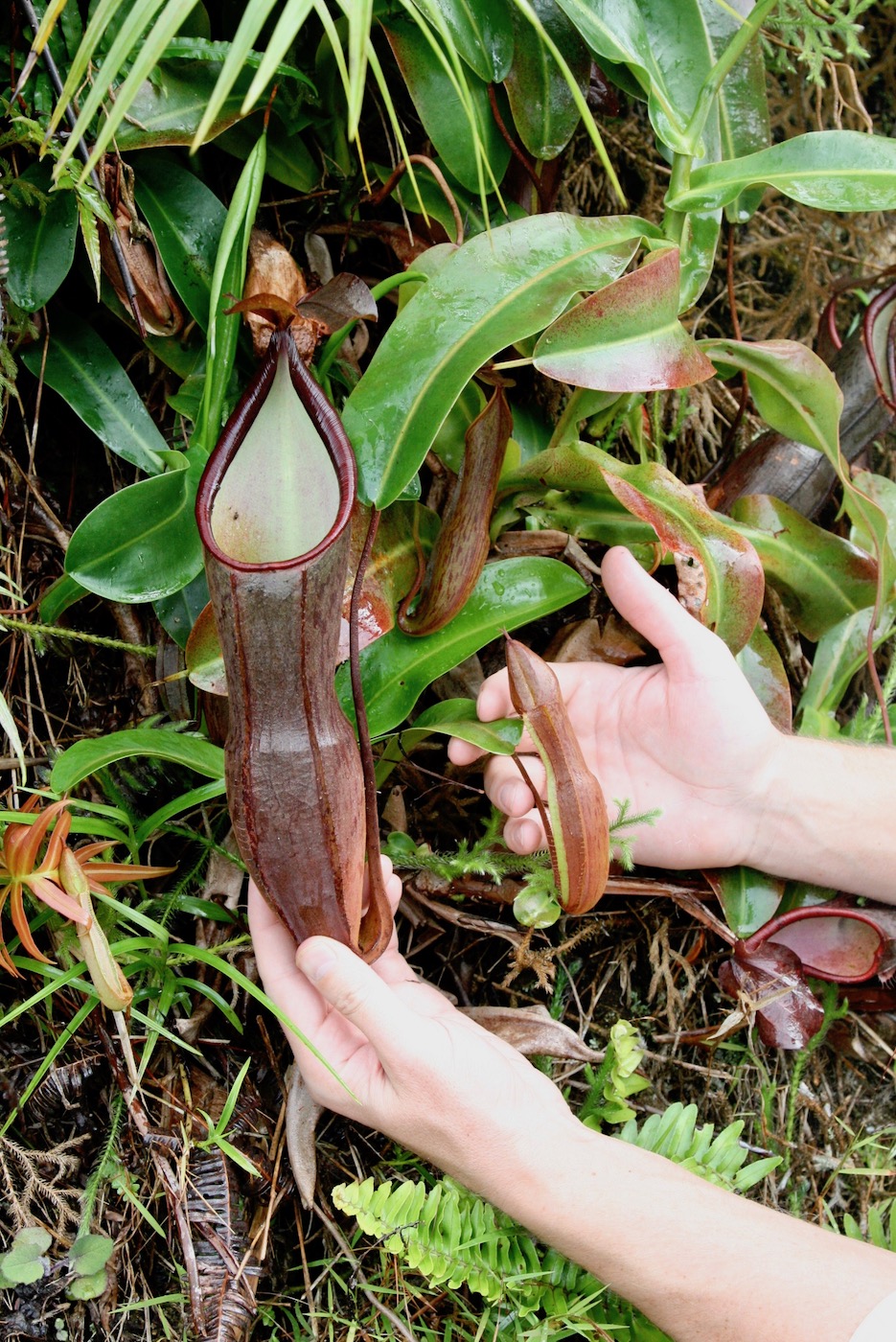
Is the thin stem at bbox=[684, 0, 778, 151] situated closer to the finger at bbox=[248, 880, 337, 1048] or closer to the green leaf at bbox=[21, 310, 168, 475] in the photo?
the green leaf at bbox=[21, 310, 168, 475]

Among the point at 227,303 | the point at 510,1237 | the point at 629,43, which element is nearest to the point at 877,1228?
the point at 510,1237

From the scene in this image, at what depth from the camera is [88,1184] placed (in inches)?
48.5

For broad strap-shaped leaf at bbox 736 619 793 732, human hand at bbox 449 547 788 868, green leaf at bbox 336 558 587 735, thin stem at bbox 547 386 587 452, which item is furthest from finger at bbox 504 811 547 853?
thin stem at bbox 547 386 587 452

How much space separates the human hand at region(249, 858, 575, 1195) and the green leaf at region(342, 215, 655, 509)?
22.6 inches

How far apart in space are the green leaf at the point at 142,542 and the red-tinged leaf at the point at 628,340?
493mm

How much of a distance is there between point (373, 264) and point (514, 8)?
0.40 m

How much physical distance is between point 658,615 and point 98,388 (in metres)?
0.84

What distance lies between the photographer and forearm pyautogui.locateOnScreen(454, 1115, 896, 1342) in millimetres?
1041

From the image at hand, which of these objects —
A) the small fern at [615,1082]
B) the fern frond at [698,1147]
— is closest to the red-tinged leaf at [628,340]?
the small fern at [615,1082]

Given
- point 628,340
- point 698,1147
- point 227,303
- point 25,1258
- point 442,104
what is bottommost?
point 698,1147

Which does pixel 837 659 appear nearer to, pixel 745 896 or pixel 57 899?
pixel 745 896

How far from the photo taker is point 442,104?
1310mm

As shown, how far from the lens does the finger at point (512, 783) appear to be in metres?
1.32

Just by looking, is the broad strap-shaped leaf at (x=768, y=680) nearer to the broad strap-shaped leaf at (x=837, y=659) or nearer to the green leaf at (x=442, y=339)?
the broad strap-shaped leaf at (x=837, y=659)
